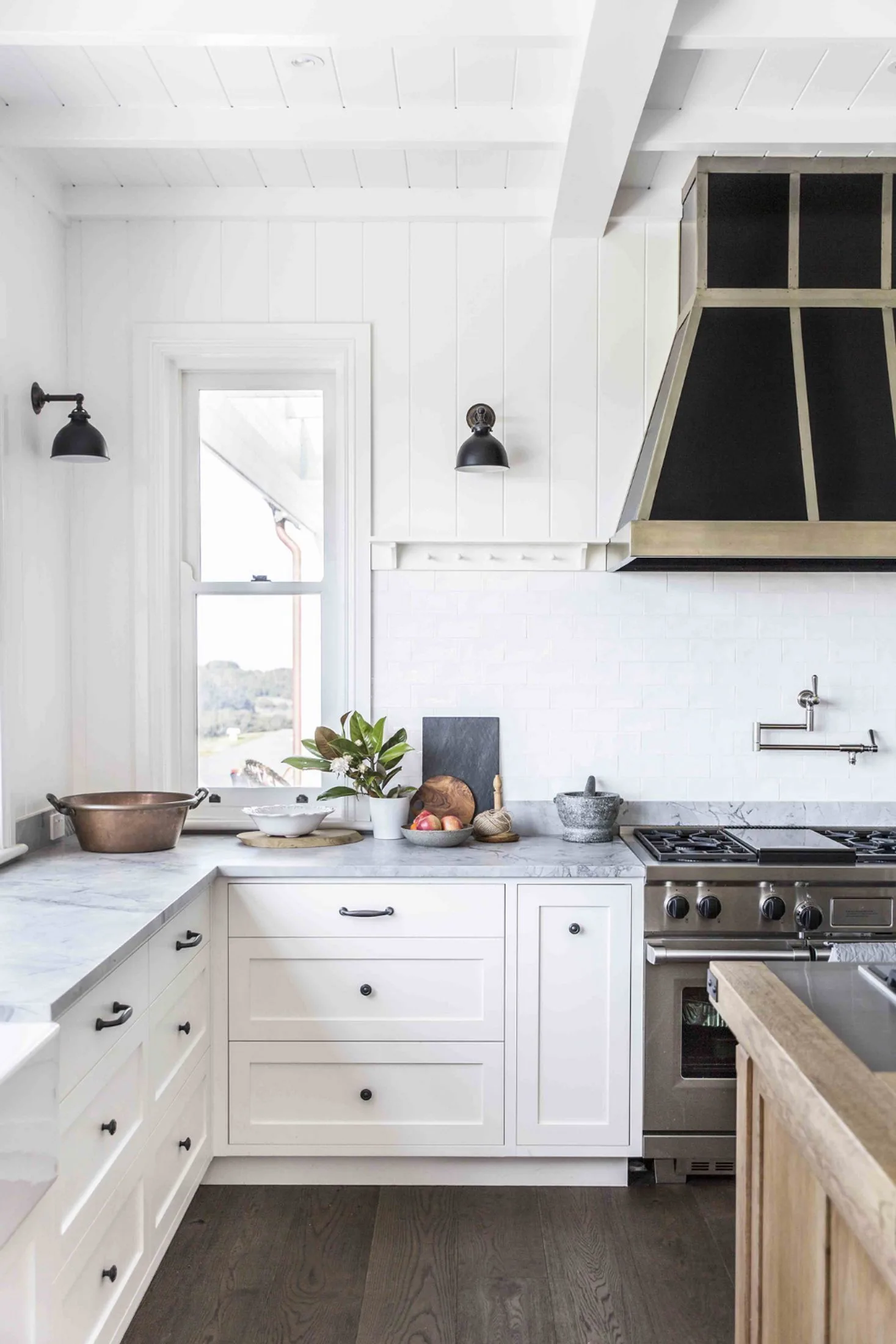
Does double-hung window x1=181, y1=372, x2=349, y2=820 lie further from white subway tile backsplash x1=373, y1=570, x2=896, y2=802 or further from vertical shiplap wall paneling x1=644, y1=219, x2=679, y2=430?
vertical shiplap wall paneling x1=644, y1=219, x2=679, y2=430

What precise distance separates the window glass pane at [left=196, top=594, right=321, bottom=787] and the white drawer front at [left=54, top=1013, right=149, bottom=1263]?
1312 millimetres

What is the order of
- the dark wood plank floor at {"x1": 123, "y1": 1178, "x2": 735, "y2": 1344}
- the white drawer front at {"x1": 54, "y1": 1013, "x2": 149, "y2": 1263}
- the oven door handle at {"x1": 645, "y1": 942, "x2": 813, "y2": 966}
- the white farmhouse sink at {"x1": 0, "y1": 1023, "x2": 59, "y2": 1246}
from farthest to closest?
the oven door handle at {"x1": 645, "y1": 942, "x2": 813, "y2": 966}, the dark wood plank floor at {"x1": 123, "y1": 1178, "x2": 735, "y2": 1344}, the white drawer front at {"x1": 54, "y1": 1013, "x2": 149, "y2": 1263}, the white farmhouse sink at {"x1": 0, "y1": 1023, "x2": 59, "y2": 1246}

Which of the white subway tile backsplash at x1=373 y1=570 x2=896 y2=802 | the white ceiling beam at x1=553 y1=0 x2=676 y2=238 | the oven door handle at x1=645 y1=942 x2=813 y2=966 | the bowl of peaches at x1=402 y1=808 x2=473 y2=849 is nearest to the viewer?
the white ceiling beam at x1=553 y1=0 x2=676 y2=238

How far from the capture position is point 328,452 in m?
3.42

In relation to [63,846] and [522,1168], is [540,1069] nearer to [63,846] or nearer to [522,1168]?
[522,1168]

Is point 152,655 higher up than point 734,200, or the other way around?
point 734,200

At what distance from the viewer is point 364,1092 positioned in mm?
2771

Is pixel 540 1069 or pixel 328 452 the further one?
pixel 328 452

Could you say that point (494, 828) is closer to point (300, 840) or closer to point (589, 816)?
point (589, 816)

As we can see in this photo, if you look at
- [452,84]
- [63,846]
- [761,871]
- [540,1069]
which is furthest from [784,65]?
[63,846]

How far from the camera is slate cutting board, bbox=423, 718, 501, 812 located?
332 cm

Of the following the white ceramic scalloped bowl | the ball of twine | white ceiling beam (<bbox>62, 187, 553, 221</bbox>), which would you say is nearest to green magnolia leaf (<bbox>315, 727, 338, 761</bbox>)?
the white ceramic scalloped bowl

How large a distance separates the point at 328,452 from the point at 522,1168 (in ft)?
7.54

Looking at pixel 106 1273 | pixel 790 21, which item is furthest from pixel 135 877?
pixel 790 21
